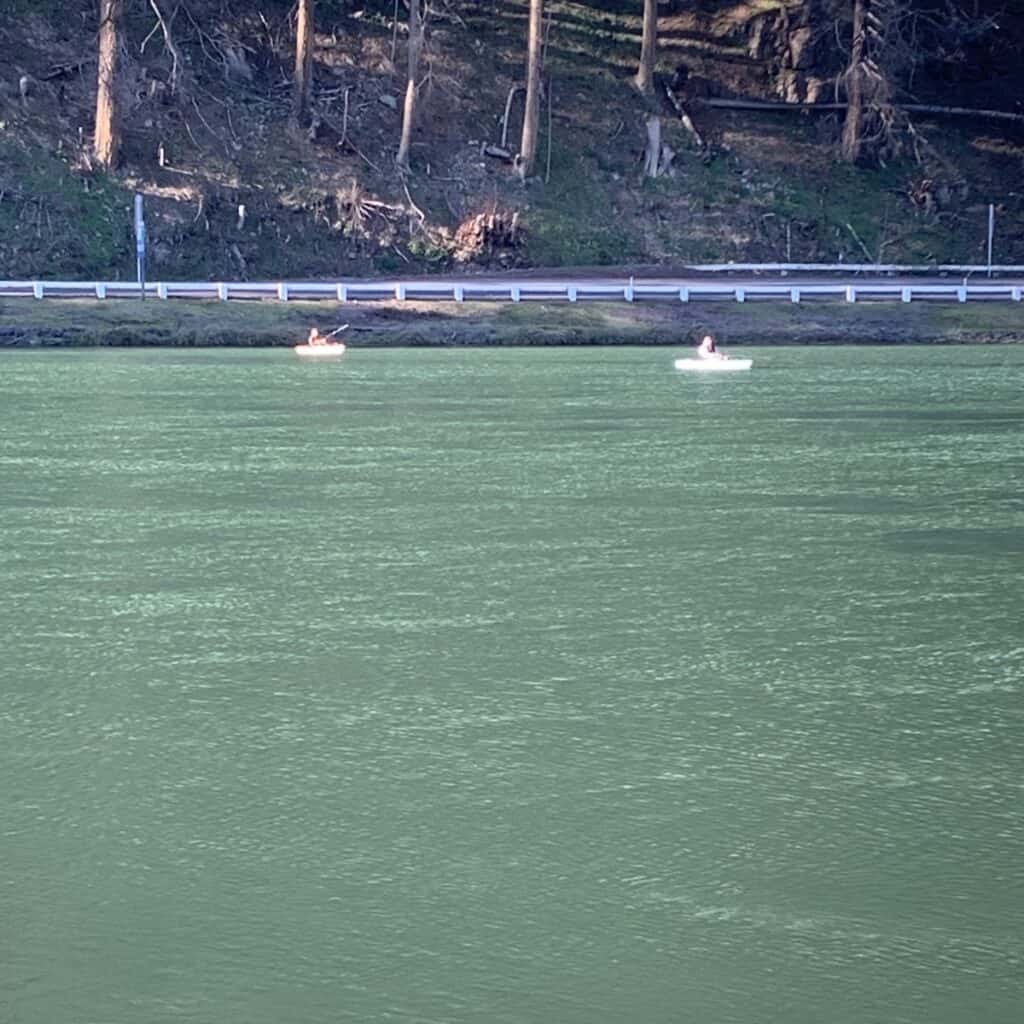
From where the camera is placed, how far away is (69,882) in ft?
33.5

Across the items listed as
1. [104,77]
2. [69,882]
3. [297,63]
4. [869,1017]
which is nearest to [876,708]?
[869,1017]

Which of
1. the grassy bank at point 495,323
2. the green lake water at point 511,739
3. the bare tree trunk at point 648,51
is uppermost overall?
the bare tree trunk at point 648,51

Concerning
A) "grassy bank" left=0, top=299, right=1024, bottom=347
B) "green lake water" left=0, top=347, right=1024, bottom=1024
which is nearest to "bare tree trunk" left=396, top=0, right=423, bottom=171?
"grassy bank" left=0, top=299, right=1024, bottom=347

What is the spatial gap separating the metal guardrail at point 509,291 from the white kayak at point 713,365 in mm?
10720

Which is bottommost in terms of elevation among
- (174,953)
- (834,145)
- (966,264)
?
(174,953)

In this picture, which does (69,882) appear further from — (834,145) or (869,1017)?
(834,145)

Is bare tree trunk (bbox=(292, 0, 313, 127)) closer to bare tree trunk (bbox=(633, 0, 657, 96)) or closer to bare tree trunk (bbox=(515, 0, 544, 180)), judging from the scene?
bare tree trunk (bbox=(515, 0, 544, 180))

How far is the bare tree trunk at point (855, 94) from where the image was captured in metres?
69.2

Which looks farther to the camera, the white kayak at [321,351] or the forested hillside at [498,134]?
the forested hillside at [498,134]

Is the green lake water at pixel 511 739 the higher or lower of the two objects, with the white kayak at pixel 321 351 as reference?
lower

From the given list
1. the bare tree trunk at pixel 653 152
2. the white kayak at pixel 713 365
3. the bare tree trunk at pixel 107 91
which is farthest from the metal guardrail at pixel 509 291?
the bare tree trunk at pixel 653 152

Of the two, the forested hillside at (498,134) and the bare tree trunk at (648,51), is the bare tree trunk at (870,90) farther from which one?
the bare tree trunk at (648,51)

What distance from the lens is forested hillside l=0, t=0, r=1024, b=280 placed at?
203ft

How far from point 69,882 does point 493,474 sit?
16188mm
